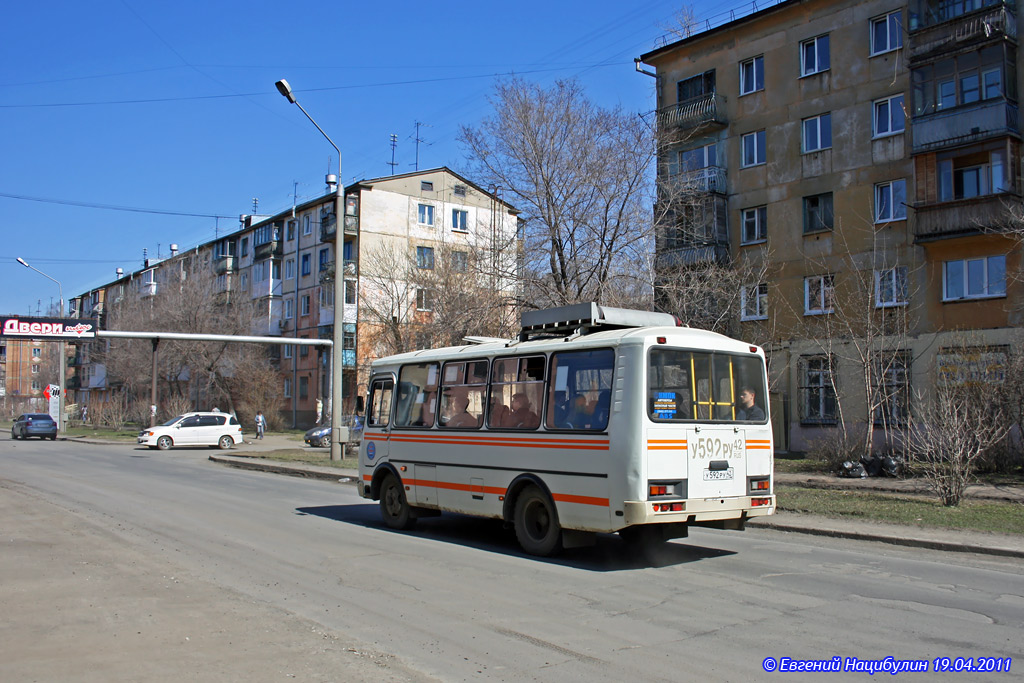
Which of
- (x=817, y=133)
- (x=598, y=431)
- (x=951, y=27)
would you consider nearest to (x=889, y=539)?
(x=598, y=431)

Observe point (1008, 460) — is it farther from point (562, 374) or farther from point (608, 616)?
point (608, 616)

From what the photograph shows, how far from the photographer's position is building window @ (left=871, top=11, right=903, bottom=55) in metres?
27.8

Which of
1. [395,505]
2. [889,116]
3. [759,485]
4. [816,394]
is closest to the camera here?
[759,485]

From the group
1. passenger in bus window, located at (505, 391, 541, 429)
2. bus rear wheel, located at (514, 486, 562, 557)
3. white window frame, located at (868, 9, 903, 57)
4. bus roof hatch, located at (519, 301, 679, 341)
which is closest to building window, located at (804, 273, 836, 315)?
white window frame, located at (868, 9, 903, 57)

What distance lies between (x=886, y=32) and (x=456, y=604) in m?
27.3

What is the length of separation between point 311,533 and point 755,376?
6511 mm

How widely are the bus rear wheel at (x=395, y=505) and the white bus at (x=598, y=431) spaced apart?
41cm

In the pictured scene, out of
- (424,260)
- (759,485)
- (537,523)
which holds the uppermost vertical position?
(424,260)

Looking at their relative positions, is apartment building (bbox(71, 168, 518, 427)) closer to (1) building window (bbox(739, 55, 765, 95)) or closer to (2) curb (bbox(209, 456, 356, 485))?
(2) curb (bbox(209, 456, 356, 485))

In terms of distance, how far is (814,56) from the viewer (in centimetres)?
3028

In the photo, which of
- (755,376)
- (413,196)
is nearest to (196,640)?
(755,376)

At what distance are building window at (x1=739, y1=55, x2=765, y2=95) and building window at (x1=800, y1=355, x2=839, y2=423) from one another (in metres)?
10.5

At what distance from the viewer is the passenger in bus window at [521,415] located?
10641mm

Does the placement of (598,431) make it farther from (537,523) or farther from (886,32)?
(886,32)
